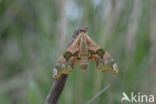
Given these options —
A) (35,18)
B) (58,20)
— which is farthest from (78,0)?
(35,18)

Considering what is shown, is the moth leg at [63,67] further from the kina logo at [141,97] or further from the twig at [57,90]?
the kina logo at [141,97]

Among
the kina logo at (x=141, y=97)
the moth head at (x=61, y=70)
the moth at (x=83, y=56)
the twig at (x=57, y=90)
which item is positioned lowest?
the kina logo at (x=141, y=97)

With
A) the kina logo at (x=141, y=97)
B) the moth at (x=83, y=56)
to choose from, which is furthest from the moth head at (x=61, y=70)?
the kina logo at (x=141, y=97)

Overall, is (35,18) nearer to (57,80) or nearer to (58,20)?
(58,20)

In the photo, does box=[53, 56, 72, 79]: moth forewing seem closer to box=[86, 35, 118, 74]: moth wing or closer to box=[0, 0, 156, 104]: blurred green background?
→ box=[86, 35, 118, 74]: moth wing

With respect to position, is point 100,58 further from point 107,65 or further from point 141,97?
point 141,97

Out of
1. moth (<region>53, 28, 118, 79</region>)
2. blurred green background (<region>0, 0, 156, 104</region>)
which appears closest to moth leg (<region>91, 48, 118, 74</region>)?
moth (<region>53, 28, 118, 79</region>)
